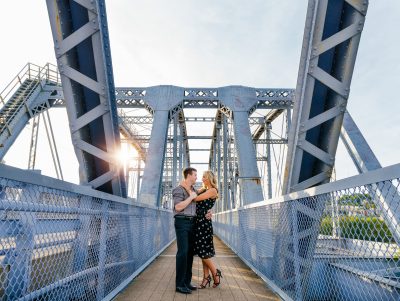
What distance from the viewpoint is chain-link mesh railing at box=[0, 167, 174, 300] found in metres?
1.99

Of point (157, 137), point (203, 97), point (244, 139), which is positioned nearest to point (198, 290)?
point (244, 139)

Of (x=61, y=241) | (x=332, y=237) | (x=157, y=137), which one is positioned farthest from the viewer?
(x=157, y=137)

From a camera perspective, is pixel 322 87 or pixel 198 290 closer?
pixel 322 87

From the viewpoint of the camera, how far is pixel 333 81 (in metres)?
3.62

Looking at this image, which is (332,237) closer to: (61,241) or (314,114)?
(314,114)

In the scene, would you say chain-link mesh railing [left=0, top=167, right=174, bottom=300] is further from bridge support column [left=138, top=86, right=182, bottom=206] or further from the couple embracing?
bridge support column [left=138, top=86, right=182, bottom=206]

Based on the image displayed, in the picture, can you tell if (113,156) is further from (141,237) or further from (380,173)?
(380,173)

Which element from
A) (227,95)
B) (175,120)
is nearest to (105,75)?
(227,95)

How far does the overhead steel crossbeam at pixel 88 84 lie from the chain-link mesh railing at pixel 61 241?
0.80 metres

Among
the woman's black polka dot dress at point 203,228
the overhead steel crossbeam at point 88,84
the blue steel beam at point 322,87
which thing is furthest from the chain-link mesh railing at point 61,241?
the blue steel beam at point 322,87

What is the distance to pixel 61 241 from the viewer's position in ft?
8.60

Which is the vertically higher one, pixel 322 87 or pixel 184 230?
pixel 322 87

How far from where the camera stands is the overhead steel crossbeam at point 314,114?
343cm

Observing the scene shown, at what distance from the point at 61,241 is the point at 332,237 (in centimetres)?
275
